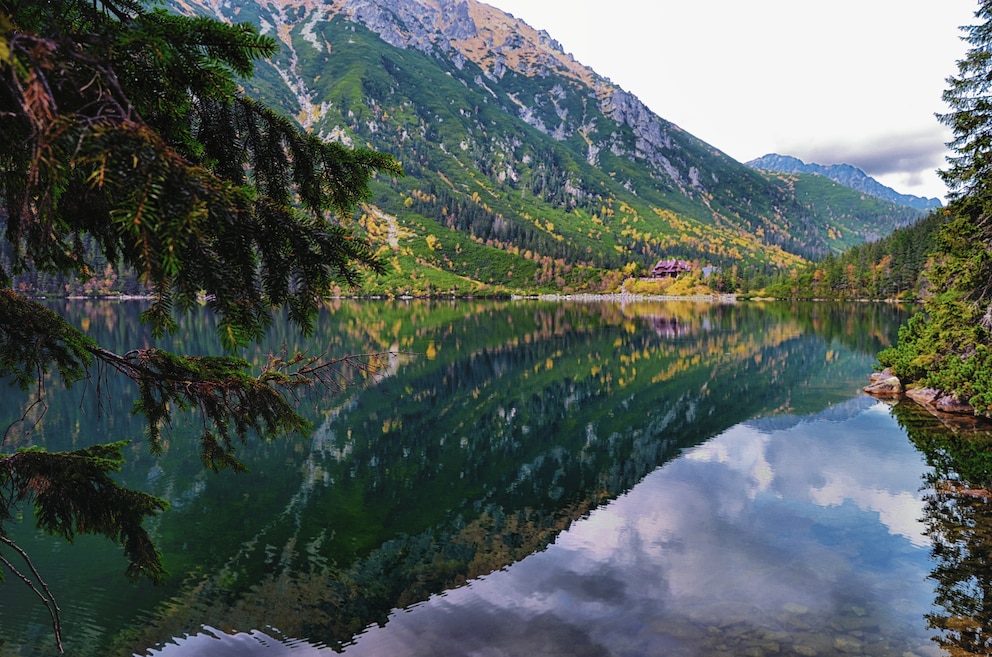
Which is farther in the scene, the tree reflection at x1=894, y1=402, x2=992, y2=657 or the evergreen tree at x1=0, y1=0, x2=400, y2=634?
the tree reflection at x1=894, y1=402, x2=992, y2=657

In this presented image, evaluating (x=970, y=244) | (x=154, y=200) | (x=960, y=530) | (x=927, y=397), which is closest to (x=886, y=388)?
(x=927, y=397)

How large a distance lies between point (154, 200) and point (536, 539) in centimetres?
1872

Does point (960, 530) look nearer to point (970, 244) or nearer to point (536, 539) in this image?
point (536, 539)

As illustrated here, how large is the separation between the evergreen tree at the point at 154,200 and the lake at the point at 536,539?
817 mm

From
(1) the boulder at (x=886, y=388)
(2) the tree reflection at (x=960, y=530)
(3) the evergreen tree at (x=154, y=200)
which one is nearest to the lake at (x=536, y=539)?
(2) the tree reflection at (x=960, y=530)

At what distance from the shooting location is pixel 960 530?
1869 cm

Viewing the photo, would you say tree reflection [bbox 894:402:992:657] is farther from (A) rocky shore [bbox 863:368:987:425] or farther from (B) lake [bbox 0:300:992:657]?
(A) rocky shore [bbox 863:368:987:425]

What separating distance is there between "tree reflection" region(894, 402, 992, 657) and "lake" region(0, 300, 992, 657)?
95 mm

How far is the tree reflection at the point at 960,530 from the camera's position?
1339 centimetres

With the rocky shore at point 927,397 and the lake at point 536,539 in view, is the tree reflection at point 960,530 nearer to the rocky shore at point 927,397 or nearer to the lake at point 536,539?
the lake at point 536,539

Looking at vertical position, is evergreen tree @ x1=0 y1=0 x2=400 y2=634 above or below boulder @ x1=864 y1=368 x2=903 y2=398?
above

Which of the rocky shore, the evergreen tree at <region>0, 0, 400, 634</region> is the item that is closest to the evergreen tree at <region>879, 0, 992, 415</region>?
the rocky shore

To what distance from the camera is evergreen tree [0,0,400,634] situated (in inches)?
122

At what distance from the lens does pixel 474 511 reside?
22406 millimetres
